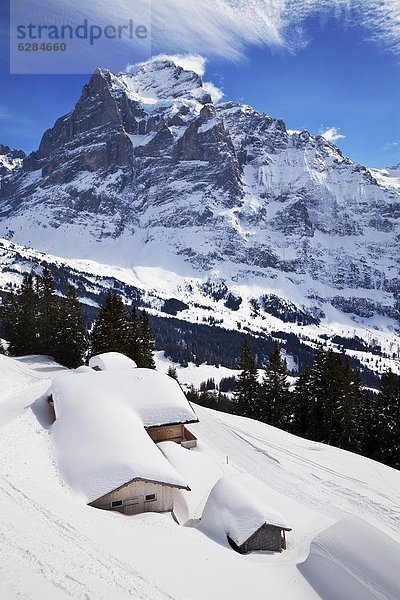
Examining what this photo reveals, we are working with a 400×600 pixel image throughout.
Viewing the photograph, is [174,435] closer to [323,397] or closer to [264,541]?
[264,541]

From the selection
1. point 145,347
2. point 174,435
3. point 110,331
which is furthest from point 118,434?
point 145,347

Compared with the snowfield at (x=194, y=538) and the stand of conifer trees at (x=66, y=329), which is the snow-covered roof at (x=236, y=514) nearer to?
the snowfield at (x=194, y=538)

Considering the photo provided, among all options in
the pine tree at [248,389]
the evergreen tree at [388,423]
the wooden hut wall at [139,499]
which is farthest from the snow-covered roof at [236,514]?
the pine tree at [248,389]

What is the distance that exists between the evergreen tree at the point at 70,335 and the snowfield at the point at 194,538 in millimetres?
21239

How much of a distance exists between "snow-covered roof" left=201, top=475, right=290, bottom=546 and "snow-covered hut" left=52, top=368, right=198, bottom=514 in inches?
81.1

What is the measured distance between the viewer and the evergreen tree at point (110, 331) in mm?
54875

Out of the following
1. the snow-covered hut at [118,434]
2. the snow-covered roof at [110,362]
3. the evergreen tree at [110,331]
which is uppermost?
the evergreen tree at [110,331]

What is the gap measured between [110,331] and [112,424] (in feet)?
89.9

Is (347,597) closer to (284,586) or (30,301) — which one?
(284,586)

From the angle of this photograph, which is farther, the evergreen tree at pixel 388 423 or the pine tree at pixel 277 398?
the pine tree at pixel 277 398

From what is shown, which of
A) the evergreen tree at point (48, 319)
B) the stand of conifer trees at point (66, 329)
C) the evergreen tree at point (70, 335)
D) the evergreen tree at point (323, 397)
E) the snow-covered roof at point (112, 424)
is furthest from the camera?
the evergreen tree at point (48, 319)

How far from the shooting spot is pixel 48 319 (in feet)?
194

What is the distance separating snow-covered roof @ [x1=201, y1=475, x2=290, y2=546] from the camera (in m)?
23.0

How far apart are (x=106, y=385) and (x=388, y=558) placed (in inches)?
924
